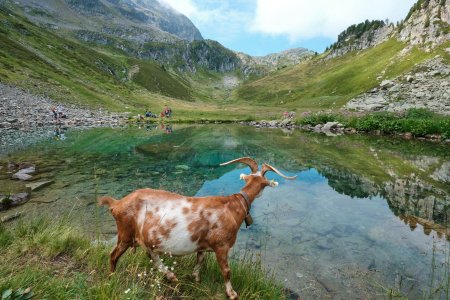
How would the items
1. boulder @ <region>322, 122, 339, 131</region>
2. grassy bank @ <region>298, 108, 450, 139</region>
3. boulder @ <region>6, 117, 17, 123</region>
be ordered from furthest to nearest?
1. boulder @ <region>322, 122, 339, 131</region>
2. boulder @ <region>6, 117, 17, 123</region>
3. grassy bank @ <region>298, 108, 450, 139</region>

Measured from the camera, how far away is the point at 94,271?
5.98 meters

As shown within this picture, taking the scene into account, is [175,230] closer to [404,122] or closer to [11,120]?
[404,122]

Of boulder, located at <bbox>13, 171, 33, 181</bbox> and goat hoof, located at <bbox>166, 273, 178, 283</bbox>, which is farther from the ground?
goat hoof, located at <bbox>166, 273, 178, 283</bbox>

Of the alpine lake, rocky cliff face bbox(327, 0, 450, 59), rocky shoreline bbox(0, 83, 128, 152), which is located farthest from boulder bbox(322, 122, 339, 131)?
rocky cliff face bbox(327, 0, 450, 59)

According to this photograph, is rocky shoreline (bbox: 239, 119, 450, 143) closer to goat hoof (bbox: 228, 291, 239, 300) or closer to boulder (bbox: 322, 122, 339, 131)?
boulder (bbox: 322, 122, 339, 131)

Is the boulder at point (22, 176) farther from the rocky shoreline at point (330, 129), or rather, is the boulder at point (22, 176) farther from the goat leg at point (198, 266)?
the rocky shoreline at point (330, 129)

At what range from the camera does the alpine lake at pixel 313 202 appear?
390 inches

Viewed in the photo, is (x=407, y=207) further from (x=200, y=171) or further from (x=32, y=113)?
(x=32, y=113)

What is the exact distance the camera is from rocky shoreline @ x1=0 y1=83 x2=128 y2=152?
47.6 m

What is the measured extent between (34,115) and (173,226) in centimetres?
6102

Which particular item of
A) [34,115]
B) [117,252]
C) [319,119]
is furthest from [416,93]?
[34,115]

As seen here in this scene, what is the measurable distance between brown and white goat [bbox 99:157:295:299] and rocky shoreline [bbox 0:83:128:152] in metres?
42.4

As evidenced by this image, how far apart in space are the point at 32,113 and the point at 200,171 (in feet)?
160

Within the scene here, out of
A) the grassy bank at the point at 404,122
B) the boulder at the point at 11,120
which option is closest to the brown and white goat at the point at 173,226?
the grassy bank at the point at 404,122
